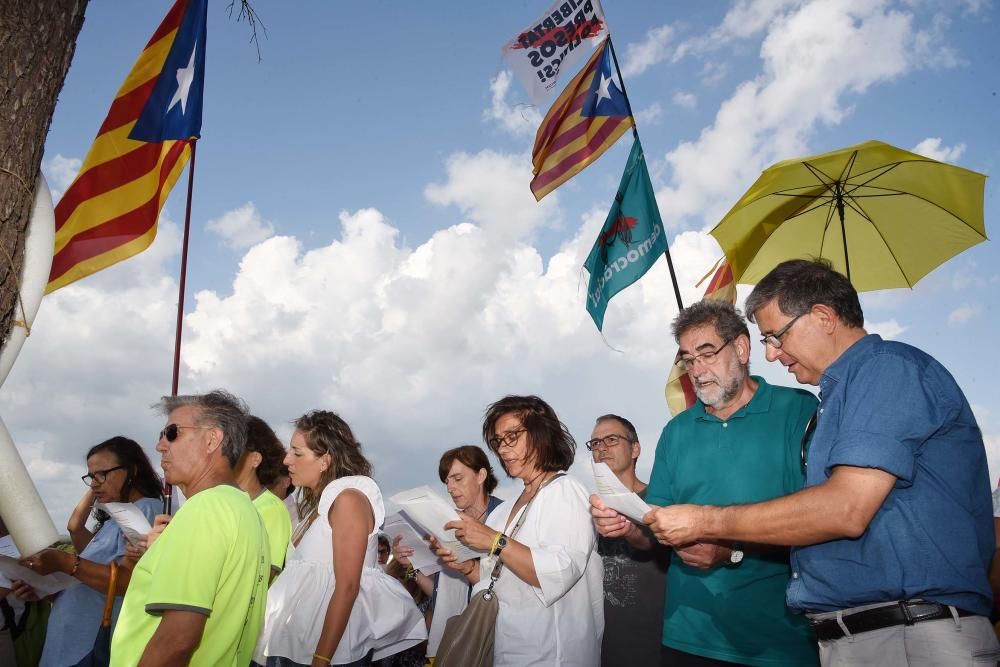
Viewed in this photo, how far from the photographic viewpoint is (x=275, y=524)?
3926mm

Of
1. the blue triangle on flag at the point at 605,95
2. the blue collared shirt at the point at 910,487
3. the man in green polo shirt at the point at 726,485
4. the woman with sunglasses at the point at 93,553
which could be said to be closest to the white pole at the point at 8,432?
the woman with sunglasses at the point at 93,553

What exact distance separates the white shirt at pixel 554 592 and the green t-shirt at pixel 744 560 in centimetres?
38

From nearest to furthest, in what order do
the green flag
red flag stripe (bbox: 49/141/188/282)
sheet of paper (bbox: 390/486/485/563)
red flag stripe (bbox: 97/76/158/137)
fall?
1. sheet of paper (bbox: 390/486/485/563)
2. red flag stripe (bbox: 49/141/188/282)
3. red flag stripe (bbox: 97/76/158/137)
4. the green flag

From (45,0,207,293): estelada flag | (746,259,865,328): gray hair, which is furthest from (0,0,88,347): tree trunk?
(45,0,207,293): estelada flag

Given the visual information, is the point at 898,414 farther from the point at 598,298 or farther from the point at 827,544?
the point at 598,298

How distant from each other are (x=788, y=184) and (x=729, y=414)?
101 inches

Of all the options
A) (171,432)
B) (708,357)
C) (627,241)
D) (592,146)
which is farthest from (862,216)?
(171,432)

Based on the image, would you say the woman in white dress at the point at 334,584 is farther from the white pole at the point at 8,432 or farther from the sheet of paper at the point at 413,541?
the white pole at the point at 8,432

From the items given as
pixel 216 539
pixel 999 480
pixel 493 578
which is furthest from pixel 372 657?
pixel 999 480

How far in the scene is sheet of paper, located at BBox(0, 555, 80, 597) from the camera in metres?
3.90

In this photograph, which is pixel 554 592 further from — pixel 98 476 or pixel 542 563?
pixel 98 476

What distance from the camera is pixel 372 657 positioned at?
149 inches

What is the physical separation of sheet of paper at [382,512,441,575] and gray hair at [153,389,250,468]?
94 cm

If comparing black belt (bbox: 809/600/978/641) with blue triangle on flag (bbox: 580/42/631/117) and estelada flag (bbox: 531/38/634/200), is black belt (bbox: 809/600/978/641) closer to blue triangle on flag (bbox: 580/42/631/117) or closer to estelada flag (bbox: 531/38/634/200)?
estelada flag (bbox: 531/38/634/200)
